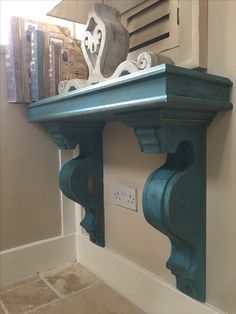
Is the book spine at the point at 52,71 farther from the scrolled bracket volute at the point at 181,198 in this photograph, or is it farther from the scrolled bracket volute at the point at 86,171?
the scrolled bracket volute at the point at 181,198

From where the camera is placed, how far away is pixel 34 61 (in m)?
1.09

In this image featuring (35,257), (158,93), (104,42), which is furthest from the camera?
(35,257)

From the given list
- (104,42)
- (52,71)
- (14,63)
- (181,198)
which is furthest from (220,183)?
(14,63)

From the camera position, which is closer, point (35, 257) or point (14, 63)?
point (14, 63)

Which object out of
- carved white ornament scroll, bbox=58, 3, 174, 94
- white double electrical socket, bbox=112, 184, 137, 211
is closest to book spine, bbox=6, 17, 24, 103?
carved white ornament scroll, bbox=58, 3, 174, 94

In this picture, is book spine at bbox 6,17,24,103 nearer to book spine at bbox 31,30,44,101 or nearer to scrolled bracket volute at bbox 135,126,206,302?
book spine at bbox 31,30,44,101

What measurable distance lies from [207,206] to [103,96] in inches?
16.2

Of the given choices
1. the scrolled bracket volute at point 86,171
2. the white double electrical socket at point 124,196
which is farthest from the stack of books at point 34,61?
the white double electrical socket at point 124,196

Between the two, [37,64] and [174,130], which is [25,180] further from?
[174,130]

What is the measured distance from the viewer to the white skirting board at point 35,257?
1.18m

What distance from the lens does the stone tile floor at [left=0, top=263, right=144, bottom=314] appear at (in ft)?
3.29

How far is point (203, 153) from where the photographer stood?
2.54 feet

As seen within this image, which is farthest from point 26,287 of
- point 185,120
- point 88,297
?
point 185,120

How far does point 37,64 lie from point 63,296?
0.89 m
